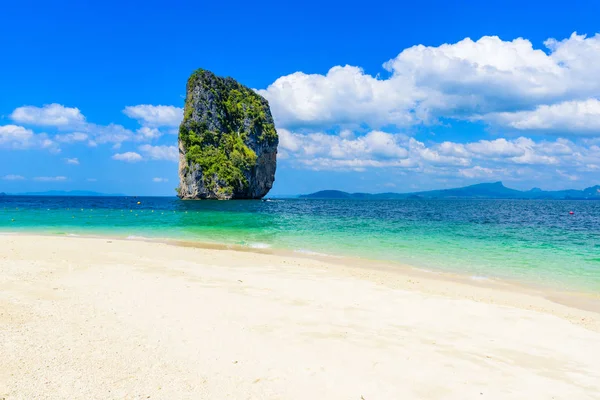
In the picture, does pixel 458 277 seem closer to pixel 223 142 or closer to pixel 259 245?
pixel 259 245

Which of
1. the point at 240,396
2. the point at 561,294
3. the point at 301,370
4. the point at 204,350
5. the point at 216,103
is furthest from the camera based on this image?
the point at 216,103

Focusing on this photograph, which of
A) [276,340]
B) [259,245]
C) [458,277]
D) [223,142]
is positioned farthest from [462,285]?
[223,142]

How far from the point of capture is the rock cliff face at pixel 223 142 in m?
113

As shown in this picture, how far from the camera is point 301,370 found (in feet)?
19.6

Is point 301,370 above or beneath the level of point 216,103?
beneath

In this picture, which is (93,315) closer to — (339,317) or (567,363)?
(339,317)

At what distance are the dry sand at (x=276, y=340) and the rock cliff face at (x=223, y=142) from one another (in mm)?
101346

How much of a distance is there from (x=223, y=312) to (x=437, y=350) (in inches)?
190

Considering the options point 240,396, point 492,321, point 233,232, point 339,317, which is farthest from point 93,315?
point 233,232

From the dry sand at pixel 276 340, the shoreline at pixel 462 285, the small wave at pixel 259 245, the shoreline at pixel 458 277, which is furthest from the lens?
the small wave at pixel 259 245

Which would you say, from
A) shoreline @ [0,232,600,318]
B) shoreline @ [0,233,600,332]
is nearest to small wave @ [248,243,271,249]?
shoreline @ [0,232,600,318]

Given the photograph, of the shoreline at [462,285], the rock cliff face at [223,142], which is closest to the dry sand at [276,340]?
the shoreline at [462,285]

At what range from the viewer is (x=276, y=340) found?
722 centimetres

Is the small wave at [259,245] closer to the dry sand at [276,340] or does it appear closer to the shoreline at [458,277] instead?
the shoreline at [458,277]
